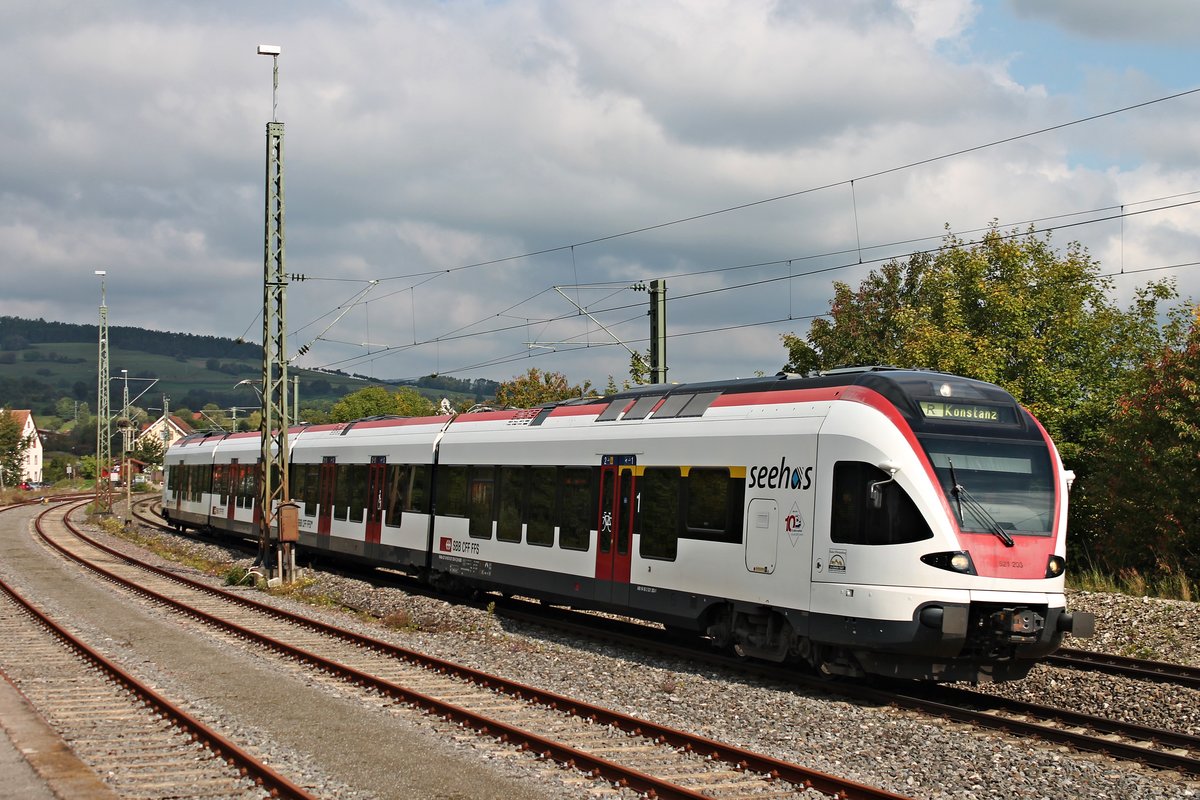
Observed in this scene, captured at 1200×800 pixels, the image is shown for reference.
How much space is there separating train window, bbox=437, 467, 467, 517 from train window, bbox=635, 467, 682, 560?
18.4 ft

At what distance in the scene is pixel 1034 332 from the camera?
34188 millimetres

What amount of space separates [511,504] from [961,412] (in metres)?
8.43

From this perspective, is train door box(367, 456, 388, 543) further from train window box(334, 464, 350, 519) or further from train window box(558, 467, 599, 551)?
train window box(558, 467, 599, 551)

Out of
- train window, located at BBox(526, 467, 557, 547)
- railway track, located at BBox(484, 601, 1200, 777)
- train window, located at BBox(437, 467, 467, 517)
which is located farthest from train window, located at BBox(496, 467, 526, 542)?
railway track, located at BBox(484, 601, 1200, 777)

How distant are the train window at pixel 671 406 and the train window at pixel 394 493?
27.5ft

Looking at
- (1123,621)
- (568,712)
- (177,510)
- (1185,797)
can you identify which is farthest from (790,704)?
(177,510)

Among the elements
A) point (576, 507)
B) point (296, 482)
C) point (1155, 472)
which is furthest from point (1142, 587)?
point (296, 482)

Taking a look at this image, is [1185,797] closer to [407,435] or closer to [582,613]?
[582,613]

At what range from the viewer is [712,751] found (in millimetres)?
9852

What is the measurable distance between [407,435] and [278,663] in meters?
8.58

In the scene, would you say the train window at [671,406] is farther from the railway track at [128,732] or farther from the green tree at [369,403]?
the green tree at [369,403]

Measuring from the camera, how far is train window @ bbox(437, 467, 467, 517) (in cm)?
2070

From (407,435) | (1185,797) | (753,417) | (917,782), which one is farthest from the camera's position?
(407,435)

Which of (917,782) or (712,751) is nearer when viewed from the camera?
(917,782)
